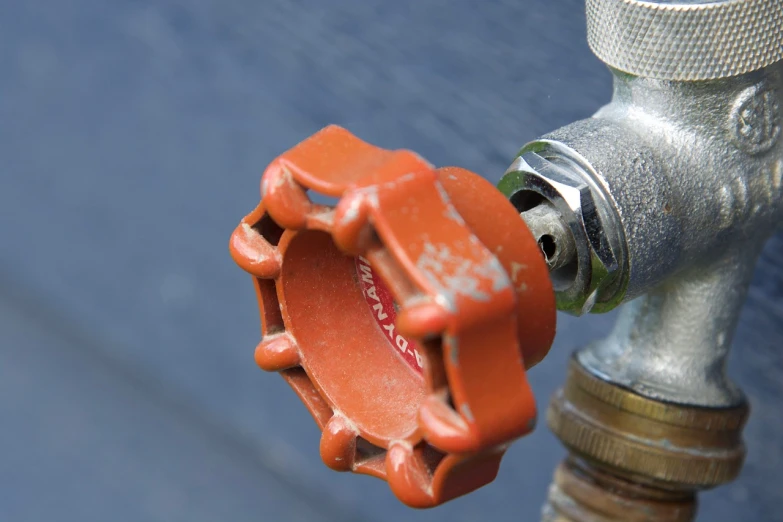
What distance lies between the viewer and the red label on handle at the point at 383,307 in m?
0.38

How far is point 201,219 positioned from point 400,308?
620mm

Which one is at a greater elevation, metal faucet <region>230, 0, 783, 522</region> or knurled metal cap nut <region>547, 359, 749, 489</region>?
metal faucet <region>230, 0, 783, 522</region>

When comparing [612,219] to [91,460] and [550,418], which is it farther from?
[91,460]

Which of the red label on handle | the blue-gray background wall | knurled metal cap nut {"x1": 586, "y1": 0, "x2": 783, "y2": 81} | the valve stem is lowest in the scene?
the blue-gray background wall

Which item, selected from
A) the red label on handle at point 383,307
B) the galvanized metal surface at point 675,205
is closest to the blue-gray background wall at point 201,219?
the galvanized metal surface at point 675,205

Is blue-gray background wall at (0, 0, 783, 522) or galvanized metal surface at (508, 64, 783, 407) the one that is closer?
galvanized metal surface at (508, 64, 783, 407)

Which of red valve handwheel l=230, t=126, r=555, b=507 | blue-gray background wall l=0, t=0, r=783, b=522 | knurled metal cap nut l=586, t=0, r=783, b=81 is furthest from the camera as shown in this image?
blue-gray background wall l=0, t=0, r=783, b=522

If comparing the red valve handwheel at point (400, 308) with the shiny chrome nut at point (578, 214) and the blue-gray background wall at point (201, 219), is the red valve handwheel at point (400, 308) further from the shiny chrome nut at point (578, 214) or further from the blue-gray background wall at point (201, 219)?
the blue-gray background wall at point (201, 219)

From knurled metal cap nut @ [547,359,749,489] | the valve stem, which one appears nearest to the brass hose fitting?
knurled metal cap nut @ [547,359,749,489]

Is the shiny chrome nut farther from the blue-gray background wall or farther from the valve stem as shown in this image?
the blue-gray background wall

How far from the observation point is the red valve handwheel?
28cm

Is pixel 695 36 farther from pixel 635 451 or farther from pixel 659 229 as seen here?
pixel 635 451

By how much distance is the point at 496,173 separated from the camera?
2.15 ft

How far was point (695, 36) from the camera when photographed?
1.28ft
